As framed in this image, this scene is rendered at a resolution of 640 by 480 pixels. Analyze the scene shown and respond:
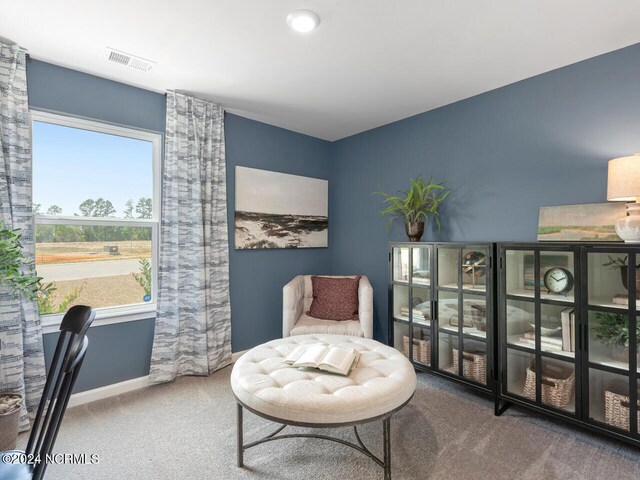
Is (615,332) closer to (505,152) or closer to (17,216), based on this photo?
(505,152)

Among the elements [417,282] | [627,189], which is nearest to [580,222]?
[627,189]

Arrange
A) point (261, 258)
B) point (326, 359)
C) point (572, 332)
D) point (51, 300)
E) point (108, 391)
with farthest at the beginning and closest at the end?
1. point (261, 258)
2. point (108, 391)
3. point (51, 300)
4. point (572, 332)
5. point (326, 359)

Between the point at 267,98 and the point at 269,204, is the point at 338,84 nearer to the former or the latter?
the point at 267,98

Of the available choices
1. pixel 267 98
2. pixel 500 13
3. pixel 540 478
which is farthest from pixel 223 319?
pixel 500 13

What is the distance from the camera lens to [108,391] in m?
2.58

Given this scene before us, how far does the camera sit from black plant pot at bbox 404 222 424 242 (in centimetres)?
298

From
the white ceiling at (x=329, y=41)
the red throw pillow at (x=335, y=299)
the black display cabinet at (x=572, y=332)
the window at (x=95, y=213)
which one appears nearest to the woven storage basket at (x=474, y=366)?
the black display cabinet at (x=572, y=332)

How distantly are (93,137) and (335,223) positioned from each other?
2542 millimetres

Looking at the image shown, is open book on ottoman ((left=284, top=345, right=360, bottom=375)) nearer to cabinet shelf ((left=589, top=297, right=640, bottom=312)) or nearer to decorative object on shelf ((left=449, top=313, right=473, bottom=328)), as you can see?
decorative object on shelf ((left=449, top=313, right=473, bottom=328))

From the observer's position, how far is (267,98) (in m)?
2.94

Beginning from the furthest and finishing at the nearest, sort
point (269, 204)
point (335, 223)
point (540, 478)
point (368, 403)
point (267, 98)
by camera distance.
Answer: point (335, 223), point (269, 204), point (267, 98), point (540, 478), point (368, 403)

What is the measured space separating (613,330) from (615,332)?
0.04 feet

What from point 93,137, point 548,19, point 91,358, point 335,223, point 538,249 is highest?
point 548,19

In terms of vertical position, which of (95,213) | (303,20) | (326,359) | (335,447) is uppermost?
(303,20)
